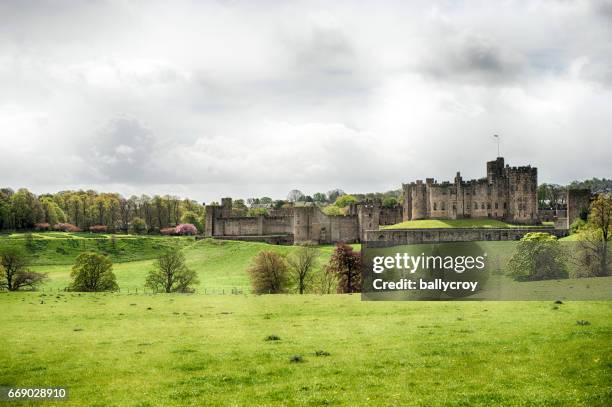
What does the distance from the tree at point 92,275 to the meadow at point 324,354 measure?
22.4 meters

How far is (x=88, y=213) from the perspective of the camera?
156 meters

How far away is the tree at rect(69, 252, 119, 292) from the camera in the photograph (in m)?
58.9

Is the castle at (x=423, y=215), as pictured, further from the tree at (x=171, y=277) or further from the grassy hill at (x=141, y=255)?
the tree at (x=171, y=277)

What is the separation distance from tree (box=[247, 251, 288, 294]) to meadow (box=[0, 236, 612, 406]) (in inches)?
687

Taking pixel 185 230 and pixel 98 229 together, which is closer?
pixel 98 229

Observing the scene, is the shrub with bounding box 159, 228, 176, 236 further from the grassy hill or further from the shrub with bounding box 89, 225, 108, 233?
the grassy hill

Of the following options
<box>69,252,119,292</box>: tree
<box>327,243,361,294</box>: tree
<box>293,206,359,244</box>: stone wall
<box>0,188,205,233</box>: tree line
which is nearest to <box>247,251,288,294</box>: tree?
<box>327,243,361,294</box>: tree

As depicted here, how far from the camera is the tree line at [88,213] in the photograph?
5030 inches

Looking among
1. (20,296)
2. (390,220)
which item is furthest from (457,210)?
(20,296)

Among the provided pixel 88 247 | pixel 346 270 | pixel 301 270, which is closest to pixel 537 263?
pixel 346 270

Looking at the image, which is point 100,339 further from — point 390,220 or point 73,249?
point 390,220

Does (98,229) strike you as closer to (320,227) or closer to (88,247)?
(88,247)

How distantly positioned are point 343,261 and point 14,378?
1561 inches

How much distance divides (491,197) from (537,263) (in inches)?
2036
